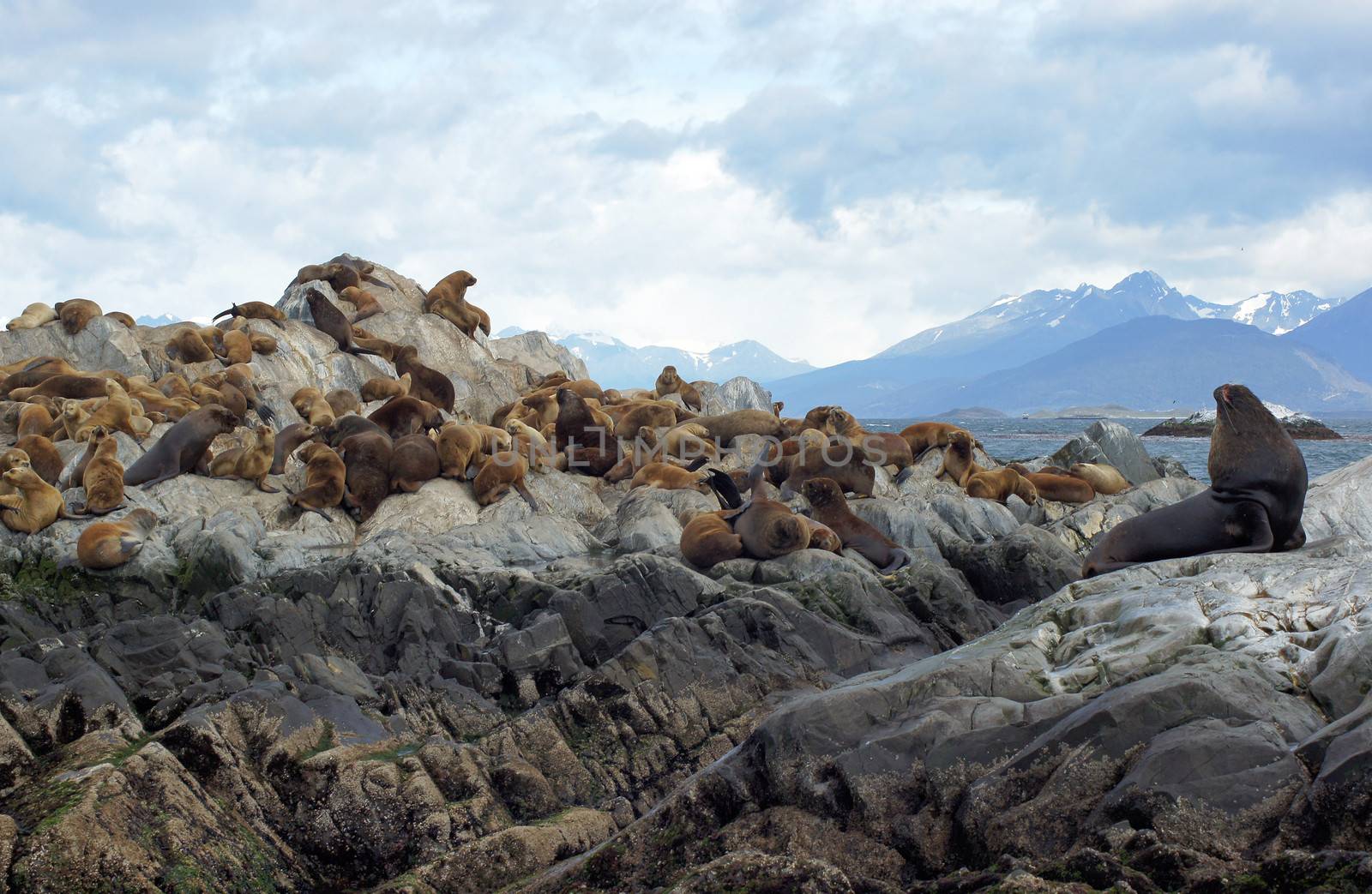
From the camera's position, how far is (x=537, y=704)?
8344 millimetres

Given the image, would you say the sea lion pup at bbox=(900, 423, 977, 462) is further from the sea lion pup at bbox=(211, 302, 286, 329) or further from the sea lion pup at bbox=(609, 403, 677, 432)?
the sea lion pup at bbox=(211, 302, 286, 329)

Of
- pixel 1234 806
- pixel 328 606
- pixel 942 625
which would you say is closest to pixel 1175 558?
pixel 942 625

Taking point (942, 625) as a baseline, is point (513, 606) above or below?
above

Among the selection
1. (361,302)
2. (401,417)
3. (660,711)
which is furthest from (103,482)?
(361,302)

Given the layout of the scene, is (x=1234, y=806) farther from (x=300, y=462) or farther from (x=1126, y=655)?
(x=300, y=462)

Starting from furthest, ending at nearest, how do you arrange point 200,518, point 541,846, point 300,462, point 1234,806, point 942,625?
point 300,462 < point 200,518 < point 942,625 < point 541,846 < point 1234,806

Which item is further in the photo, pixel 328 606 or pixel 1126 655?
→ pixel 328 606

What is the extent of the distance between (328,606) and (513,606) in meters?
1.68

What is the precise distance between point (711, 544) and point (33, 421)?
9.65 m

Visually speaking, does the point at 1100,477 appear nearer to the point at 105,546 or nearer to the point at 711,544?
the point at 711,544

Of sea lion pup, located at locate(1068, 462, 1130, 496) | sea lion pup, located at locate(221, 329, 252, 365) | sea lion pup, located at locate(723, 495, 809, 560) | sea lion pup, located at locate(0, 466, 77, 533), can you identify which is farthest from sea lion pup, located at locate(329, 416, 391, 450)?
sea lion pup, located at locate(1068, 462, 1130, 496)

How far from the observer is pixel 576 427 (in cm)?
1636

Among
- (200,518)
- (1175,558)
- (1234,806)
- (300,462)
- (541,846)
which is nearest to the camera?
(1234,806)

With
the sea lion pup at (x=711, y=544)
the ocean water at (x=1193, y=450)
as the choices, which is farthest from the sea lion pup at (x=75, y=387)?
the ocean water at (x=1193, y=450)
